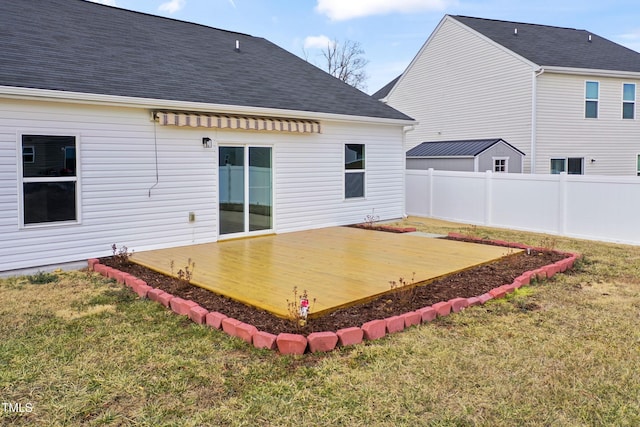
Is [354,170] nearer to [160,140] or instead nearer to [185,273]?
[160,140]

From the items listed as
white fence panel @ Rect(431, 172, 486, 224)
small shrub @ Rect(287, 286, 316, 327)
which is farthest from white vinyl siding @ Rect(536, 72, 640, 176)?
small shrub @ Rect(287, 286, 316, 327)

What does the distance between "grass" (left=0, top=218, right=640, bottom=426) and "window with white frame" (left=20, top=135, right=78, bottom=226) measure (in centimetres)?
202

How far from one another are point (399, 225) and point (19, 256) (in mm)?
8420

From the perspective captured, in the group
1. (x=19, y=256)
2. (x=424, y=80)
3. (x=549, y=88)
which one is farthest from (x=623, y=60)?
(x=19, y=256)

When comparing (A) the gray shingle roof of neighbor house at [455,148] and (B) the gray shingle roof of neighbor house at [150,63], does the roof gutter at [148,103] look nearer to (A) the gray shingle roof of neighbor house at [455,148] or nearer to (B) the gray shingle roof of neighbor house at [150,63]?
(B) the gray shingle roof of neighbor house at [150,63]

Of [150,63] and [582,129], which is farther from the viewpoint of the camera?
[582,129]

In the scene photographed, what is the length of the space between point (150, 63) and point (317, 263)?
5.47 m

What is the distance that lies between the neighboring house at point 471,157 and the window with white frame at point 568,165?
1.60 meters

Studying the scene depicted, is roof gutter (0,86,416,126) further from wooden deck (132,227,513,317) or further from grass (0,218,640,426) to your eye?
grass (0,218,640,426)

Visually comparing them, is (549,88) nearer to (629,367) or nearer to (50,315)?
(629,367)

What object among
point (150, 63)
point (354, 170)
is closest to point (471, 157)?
point (354, 170)

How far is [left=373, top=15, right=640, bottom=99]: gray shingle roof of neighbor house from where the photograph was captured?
17.9m

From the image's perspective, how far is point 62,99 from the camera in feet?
23.4

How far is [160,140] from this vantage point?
27.8 feet
